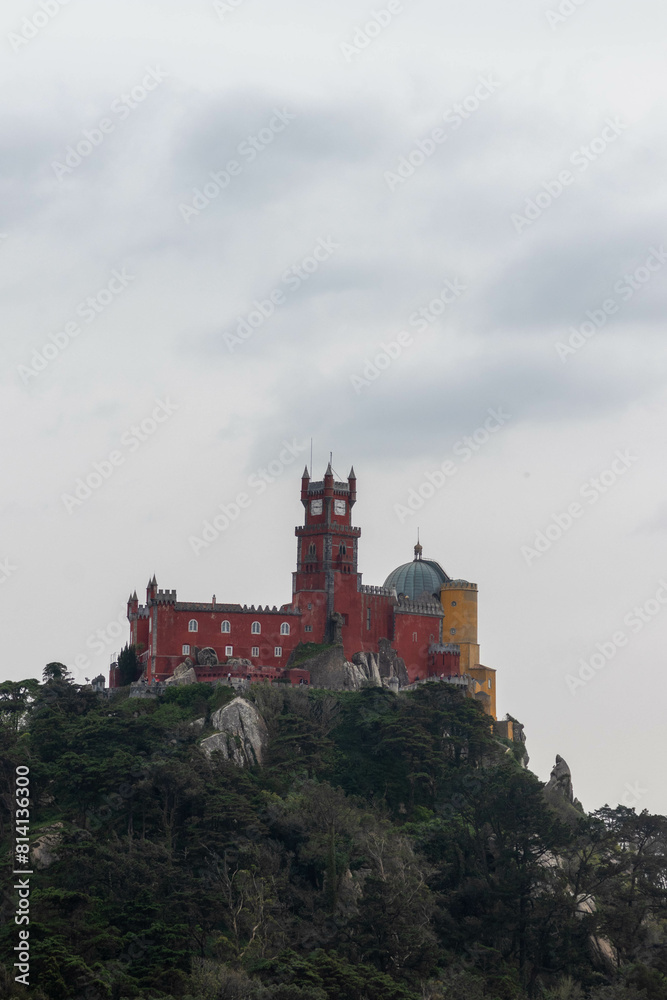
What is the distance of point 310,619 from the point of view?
383 ft

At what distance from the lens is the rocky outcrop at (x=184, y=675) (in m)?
111

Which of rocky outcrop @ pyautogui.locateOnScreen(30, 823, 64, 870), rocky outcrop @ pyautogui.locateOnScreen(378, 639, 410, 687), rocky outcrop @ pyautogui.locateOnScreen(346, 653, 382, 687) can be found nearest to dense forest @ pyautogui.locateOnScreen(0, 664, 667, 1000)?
rocky outcrop @ pyautogui.locateOnScreen(30, 823, 64, 870)

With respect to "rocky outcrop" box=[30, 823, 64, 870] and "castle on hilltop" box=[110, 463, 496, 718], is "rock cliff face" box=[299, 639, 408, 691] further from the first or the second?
"rocky outcrop" box=[30, 823, 64, 870]

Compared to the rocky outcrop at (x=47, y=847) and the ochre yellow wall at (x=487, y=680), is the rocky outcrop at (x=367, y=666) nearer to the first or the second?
the ochre yellow wall at (x=487, y=680)

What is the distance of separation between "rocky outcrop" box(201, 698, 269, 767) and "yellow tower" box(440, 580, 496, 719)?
2140 cm

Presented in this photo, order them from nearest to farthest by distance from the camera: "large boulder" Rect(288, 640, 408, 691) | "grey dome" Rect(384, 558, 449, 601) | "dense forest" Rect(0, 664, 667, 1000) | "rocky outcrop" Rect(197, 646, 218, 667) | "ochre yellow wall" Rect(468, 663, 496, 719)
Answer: "dense forest" Rect(0, 664, 667, 1000), "rocky outcrop" Rect(197, 646, 218, 667), "large boulder" Rect(288, 640, 408, 691), "ochre yellow wall" Rect(468, 663, 496, 719), "grey dome" Rect(384, 558, 449, 601)

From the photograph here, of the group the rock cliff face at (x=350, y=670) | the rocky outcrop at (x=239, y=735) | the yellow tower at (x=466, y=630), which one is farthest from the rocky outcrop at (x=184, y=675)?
the yellow tower at (x=466, y=630)

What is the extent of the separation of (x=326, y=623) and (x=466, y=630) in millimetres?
13238

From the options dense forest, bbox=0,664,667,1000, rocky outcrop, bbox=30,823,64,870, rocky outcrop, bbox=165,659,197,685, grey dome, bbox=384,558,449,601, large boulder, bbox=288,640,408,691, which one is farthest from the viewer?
grey dome, bbox=384,558,449,601

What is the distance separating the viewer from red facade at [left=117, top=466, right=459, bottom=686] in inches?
4466

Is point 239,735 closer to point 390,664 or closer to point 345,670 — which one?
point 345,670

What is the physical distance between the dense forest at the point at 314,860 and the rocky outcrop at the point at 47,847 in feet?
0.45

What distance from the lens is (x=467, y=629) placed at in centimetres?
12388

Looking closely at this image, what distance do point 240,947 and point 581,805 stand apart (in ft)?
152
